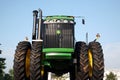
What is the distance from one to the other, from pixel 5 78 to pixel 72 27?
6521cm

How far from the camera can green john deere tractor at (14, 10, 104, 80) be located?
11125 millimetres

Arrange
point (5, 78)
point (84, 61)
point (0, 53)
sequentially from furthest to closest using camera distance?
point (5, 78) → point (0, 53) → point (84, 61)

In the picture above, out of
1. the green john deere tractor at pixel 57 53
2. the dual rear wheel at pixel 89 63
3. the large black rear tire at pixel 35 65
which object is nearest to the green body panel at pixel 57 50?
the green john deere tractor at pixel 57 53

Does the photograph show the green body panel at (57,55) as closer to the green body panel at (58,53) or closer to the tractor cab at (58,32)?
the green body panel at (58,53)

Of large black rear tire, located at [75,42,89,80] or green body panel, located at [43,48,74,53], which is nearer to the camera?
large black rear tire, located at [75,42,89,80]

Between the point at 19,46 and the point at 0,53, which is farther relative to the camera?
the point at 0,53

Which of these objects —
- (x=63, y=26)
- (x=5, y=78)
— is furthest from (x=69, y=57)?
(x=5, y=78)

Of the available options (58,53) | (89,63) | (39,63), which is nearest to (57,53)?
(58,53)

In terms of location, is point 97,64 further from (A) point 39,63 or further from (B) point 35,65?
(B) point 35,65

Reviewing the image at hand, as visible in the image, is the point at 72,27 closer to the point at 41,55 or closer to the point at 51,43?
the point at 51,43

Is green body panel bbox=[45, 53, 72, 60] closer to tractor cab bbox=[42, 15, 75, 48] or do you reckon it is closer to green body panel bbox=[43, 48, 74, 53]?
green body panel bbox=[43, 48, 74, 53]

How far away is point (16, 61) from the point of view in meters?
11.3

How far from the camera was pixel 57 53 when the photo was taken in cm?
1116

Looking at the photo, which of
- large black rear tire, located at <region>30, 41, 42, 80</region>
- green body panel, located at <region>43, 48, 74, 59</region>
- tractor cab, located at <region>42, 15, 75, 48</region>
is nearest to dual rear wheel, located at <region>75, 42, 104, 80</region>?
green body panel, located at <region>43, 48, 74, 59</region>
